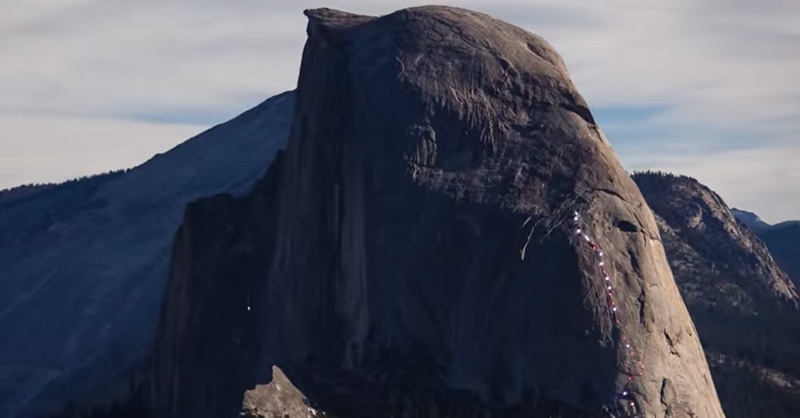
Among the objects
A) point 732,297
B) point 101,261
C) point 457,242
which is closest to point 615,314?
point 457,242

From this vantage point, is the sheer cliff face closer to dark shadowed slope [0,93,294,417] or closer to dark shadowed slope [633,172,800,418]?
dark shadowed slope [0,93,294,417]

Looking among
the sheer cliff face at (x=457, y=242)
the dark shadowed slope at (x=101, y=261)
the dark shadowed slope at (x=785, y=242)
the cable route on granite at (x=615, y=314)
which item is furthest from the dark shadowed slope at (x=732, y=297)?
the dark shadowed slope at (x=785, y=242)

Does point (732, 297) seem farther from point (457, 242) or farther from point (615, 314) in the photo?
point (615, 314)

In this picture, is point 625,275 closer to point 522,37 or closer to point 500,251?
point 500,251

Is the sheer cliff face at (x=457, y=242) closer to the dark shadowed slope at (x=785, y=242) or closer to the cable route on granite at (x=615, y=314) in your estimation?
the cable route on granite at (x=615, y=314)

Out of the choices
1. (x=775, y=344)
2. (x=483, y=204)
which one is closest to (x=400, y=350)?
(x=483, y=204)
